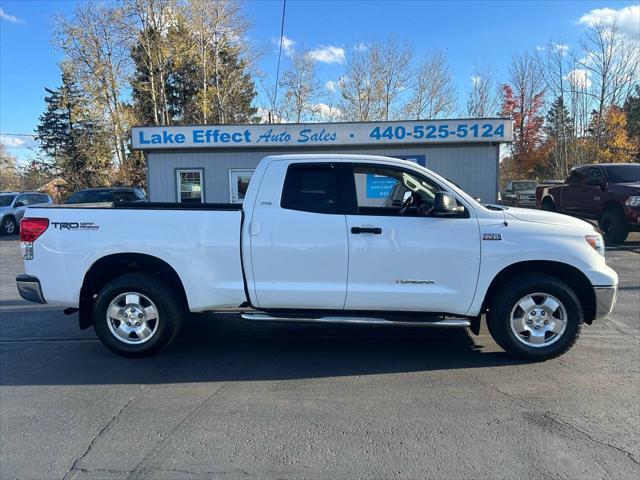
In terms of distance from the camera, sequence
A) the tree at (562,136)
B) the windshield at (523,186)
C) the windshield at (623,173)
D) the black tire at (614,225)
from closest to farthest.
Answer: the black tire at (614,225) < the windshield at (623,173) < the windshield at (523,186) < the tree at (562,136)

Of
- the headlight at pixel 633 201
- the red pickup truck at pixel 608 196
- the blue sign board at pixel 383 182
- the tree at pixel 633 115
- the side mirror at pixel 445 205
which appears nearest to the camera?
the side mirror at pixel 445 205

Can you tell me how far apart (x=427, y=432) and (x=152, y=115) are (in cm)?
3529

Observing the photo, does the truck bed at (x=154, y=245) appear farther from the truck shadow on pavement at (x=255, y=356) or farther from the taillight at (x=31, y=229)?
the truck shadow on pavement at (x=255, y=356)

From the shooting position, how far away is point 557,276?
14.7 feet

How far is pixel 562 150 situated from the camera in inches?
1283

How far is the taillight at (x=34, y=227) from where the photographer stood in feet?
14.8

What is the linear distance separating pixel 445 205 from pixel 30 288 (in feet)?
13.8

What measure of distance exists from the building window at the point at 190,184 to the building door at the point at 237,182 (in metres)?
0.97

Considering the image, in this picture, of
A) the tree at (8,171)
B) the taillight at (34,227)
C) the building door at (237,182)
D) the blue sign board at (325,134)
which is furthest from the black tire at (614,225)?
the tree at (8,171)

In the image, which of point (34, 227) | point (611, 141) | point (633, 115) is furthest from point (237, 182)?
point (633, 115)

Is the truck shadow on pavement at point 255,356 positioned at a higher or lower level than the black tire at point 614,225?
lower

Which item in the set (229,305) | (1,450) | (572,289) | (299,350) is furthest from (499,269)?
(1,450)

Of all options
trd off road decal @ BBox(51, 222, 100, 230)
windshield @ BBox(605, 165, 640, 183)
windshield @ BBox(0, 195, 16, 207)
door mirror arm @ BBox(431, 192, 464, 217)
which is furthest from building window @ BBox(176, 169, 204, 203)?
windshield @ BBox(605, 165, 640, 183)

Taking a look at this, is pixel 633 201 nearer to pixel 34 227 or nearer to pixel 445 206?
pixel 445 206
